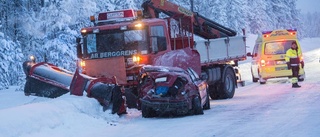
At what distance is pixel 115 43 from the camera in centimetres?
1317

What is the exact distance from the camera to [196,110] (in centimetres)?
1115

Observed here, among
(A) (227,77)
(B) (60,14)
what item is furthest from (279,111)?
(B) (60,14)

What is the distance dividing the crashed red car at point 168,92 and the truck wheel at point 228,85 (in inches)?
186

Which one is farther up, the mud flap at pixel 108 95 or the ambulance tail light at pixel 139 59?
the ambulance tail light at pixel 139 59

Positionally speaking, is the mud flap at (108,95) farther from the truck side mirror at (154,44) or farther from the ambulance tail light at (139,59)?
the truck side mirror at (154,44)

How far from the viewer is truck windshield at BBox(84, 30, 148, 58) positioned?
1292 cm

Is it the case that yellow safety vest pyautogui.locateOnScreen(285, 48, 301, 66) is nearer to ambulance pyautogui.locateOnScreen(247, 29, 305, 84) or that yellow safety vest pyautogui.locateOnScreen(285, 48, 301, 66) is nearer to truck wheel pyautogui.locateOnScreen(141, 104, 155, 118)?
ambulance pyautogui.locateOnScreen(247, 29, 305, 84)

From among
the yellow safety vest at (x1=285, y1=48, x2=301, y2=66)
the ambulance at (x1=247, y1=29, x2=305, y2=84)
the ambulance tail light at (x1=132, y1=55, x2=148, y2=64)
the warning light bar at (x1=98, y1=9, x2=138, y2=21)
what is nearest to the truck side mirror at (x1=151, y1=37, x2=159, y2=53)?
the ambulance tail light at (x1=132, y1=55, x2=148, y2=64)

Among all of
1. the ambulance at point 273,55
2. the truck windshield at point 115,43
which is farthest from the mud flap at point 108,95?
the ambulance at point 273,55

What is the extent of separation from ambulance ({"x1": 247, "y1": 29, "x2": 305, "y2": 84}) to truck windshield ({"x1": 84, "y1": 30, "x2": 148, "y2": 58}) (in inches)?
323

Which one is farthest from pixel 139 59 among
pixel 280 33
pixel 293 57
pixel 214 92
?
pixel 280 33

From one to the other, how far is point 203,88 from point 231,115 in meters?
1.55

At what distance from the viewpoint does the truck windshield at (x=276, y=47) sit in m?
20.6

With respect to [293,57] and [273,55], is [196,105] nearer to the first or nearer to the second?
[293,57]
